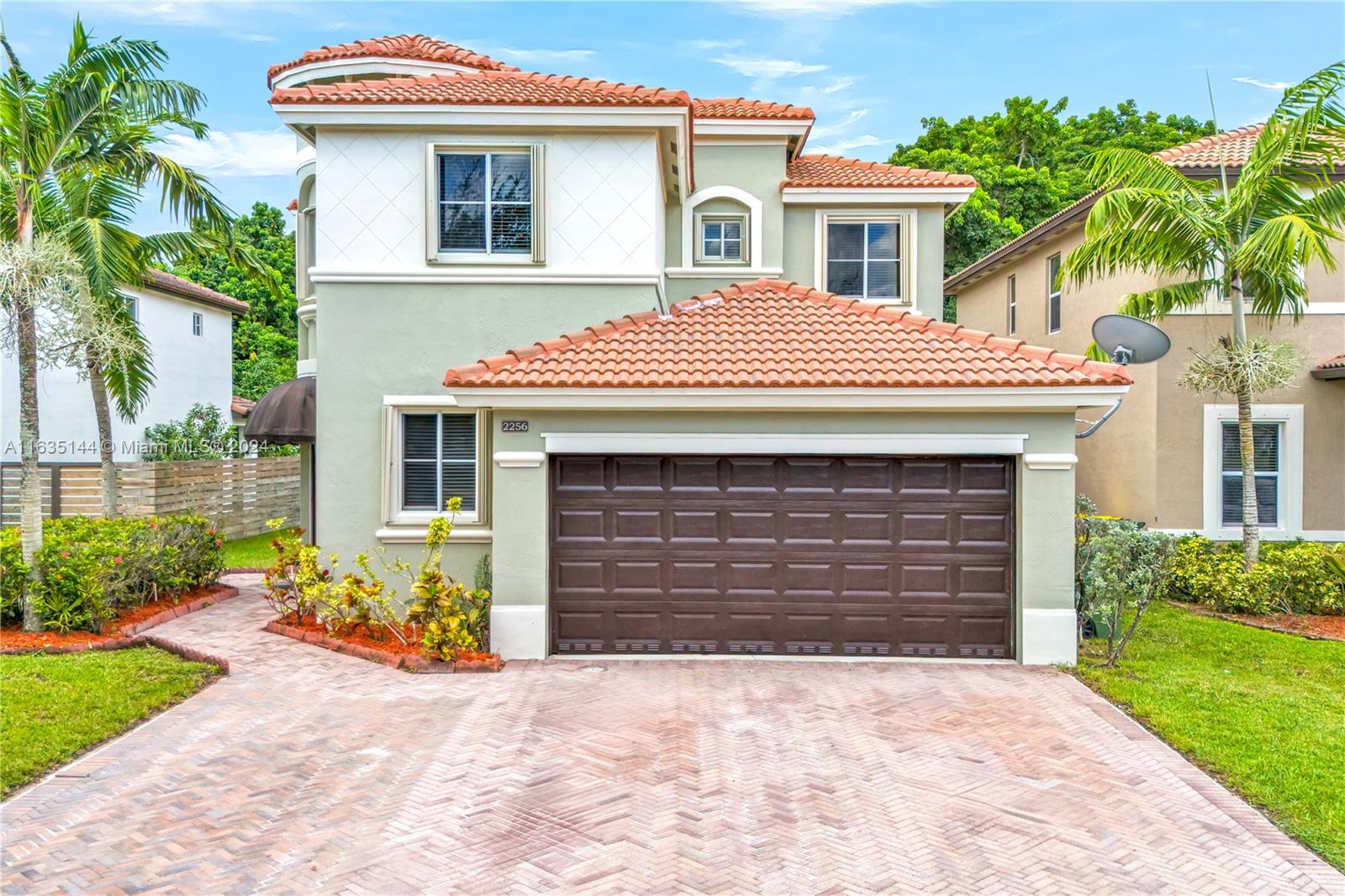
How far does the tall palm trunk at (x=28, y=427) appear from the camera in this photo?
10438 mm

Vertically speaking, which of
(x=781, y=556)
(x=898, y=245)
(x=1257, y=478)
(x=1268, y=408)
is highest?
(x=898, y=245)

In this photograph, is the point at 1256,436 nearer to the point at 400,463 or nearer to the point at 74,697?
the point at 400,463

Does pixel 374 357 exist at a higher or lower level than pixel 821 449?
higher

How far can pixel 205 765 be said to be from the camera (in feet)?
22.2

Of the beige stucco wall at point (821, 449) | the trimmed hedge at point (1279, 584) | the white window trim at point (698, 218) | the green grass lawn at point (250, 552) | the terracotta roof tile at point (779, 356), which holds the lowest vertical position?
the green grass lawn at point (250, 552)

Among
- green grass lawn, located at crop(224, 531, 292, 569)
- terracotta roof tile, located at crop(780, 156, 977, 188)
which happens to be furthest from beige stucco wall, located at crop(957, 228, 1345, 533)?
green grass lawn, located at crop(224, 531, 292, 569)

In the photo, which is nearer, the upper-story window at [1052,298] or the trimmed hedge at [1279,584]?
the trimmed hedge at [1279,584]

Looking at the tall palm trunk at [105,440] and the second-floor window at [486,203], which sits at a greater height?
the second-floor window at [486,203]

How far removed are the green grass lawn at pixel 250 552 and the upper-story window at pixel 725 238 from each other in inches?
430

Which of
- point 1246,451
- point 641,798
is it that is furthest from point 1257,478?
point 641,798

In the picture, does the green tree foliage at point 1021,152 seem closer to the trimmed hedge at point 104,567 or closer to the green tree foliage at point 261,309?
the trimmed hedge at point 104,567

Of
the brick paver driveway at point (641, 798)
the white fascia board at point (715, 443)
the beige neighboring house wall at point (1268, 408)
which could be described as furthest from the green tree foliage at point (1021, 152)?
the brick paver driveway at point (641, 798)

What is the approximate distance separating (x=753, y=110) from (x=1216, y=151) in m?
8.87

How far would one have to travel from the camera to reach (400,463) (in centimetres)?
1129
